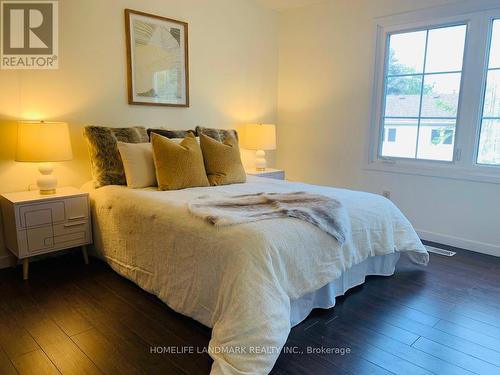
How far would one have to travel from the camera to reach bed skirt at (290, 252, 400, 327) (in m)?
2.07

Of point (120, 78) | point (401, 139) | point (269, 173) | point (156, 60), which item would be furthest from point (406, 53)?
point (120, 78)

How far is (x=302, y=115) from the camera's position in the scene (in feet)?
15.1

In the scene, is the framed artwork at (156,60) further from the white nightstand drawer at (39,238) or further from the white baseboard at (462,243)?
the white baseboard at (462,243)

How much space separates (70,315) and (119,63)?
7.41 feet

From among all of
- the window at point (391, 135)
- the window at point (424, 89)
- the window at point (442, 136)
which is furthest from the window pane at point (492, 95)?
the window at point (391, 135)

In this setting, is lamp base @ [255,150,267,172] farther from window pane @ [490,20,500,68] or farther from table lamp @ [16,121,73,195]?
window pane @ [490,20,500,68]

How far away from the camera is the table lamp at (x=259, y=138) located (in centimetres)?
420

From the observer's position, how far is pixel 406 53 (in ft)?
12.0

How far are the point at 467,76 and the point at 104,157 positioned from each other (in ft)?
10.7

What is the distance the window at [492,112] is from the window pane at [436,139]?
0.26 m

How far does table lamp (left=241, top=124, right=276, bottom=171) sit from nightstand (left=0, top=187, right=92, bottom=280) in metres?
1.99

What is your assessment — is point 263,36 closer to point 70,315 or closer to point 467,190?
point 467,190

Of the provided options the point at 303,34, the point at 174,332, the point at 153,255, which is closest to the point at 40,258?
the point at 153,255

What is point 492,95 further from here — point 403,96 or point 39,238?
point 39,238
